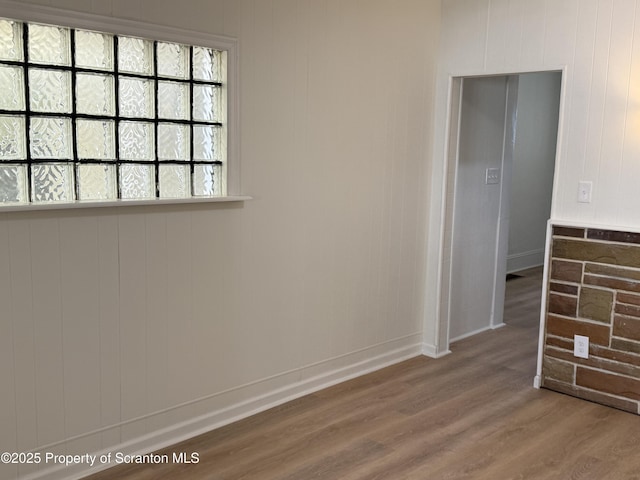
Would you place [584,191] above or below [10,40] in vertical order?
below

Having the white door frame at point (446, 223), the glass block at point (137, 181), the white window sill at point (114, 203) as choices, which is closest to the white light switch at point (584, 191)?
the white door frame at point (446, 223)

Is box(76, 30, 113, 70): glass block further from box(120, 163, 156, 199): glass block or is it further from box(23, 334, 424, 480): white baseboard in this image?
box(23, 334, 424, 480): white baseboard

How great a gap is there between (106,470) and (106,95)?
63.7 inches

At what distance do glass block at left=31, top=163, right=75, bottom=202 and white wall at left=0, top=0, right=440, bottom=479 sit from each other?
9cm

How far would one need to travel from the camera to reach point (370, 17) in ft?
12.0

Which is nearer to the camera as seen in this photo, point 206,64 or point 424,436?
point 206,64

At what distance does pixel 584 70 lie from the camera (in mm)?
3504

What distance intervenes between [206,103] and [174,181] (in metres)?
0.41

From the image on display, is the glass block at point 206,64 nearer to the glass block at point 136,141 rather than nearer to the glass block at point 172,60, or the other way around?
the glass block at point 172,60

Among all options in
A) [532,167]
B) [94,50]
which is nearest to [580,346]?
[94,50]

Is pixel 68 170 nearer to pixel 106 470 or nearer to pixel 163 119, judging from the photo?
pixel 163 119

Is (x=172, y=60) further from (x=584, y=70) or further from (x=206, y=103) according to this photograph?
(x=584, y=70)

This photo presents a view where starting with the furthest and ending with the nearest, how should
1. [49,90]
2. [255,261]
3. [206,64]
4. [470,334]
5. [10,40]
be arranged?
1. [470,334]
2. [255,261]
3. [206,64]
4. [49,90]
5. [10,40]

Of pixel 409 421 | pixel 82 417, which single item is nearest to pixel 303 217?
pixel 409 421
